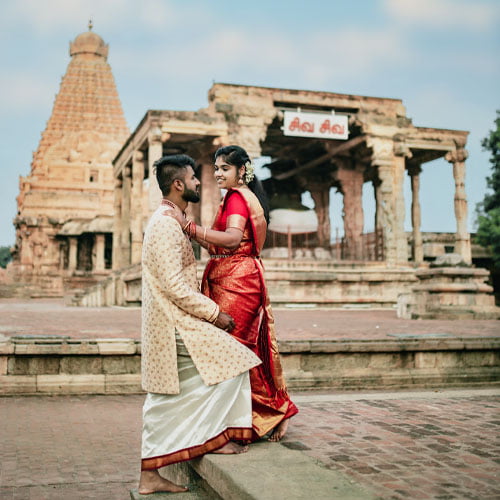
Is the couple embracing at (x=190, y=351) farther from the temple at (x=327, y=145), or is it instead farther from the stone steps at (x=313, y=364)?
the temple at (x=327, y=145)

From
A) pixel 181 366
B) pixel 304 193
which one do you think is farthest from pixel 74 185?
pixel 181 366

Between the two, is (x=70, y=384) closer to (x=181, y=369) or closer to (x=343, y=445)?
(x=181, y=369)

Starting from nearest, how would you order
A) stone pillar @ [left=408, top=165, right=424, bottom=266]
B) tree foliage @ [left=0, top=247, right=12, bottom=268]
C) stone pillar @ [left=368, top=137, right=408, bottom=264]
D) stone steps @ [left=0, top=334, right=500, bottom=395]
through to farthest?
stone steps @ [left=0, top=334, right=500, bottom=395] < stone pillar @ [left=368, top=137, right=408, bottom=264] < stone pillar @ [left=408, top=165, right=424, bottom=266] < tree foliage @ [left=0, top=247, right=12, bottom=268]

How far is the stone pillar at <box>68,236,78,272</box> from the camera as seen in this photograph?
127ft

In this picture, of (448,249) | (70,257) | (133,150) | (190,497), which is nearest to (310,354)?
(190,497)

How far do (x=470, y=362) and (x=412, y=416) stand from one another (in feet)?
12.7

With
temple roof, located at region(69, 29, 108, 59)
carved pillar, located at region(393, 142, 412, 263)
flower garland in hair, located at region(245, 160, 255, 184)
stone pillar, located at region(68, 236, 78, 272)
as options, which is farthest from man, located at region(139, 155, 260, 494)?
temple roof, located at region(69, 29, 108, 59)

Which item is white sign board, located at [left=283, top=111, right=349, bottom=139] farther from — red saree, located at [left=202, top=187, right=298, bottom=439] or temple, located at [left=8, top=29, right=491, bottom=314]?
red saree, located at [left=202, top=187, right=298, bottom=439]

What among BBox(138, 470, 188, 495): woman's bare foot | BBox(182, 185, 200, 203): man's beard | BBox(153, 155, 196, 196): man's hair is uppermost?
BBox(153, 155, 196, 196): man's hair

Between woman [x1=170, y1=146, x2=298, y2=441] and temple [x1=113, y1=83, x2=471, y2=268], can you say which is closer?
woman [x1=170, y1=146, x2=298, y2=441]

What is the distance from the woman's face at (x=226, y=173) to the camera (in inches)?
159

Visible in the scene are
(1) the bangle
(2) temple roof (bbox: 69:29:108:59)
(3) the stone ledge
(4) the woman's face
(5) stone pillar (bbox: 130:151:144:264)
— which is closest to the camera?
(1) the bangle

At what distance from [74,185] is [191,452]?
140ft

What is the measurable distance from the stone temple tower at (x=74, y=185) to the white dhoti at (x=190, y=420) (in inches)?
1134
